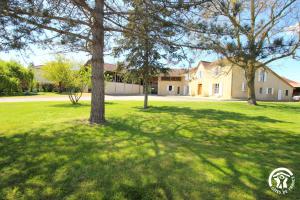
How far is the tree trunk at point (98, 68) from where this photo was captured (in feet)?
23.9

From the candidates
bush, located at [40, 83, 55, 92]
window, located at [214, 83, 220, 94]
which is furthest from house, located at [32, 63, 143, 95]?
window, located at [214, 83, 220, 94]

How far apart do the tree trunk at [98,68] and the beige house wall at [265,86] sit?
1201 inches

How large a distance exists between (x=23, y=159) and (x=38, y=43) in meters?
3.53

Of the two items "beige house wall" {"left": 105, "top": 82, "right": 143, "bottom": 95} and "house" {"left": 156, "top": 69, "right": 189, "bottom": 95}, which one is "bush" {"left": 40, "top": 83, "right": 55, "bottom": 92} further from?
"house" {"left": 156, "top": 69, "right": 189, "bottom": 95}

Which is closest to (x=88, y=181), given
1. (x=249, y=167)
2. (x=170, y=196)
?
(x=170, y=196)

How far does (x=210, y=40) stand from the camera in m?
6.37

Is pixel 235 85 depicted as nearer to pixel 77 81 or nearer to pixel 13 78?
pixel 77 81

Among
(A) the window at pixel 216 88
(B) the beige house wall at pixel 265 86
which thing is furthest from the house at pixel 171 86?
(B) the beige house wall at pixel 265 86

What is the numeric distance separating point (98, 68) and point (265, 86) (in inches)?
1478

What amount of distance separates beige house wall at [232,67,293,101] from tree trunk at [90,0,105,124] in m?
30.5

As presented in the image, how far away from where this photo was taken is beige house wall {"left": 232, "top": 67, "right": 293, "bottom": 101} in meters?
35.2

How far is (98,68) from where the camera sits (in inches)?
303

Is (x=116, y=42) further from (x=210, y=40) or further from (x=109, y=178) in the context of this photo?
(x=109, y=178)

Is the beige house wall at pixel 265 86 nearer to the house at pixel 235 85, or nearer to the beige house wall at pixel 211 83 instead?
the house at pixel 235 85
